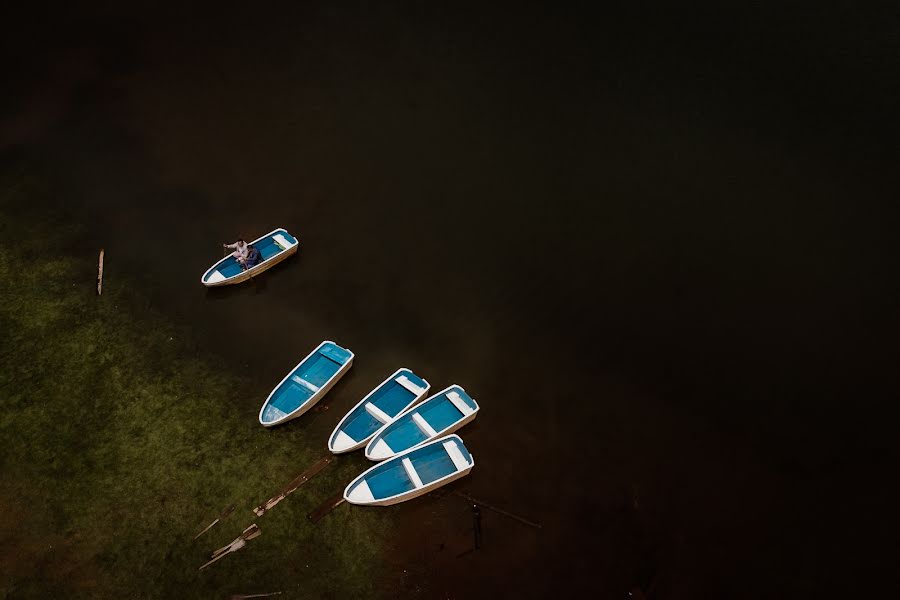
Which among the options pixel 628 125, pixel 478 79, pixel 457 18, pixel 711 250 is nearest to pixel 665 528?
pixel 711 250

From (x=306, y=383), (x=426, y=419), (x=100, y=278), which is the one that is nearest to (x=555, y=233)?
(x=426, y=419)

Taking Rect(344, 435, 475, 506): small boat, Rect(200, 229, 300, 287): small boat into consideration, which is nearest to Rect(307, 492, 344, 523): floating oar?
Rect(344, 435, 475, 506): small boat

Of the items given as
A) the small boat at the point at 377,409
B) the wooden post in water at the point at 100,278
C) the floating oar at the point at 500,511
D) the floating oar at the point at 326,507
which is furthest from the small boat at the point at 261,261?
the floating oar at the point at 500,511

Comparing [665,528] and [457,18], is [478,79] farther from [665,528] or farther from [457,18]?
[665,528]

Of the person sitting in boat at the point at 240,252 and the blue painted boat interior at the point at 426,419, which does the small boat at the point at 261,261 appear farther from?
the blue painted boat interior at the point at 426,419

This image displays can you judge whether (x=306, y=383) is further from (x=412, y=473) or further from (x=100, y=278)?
(x=100, y=278)
